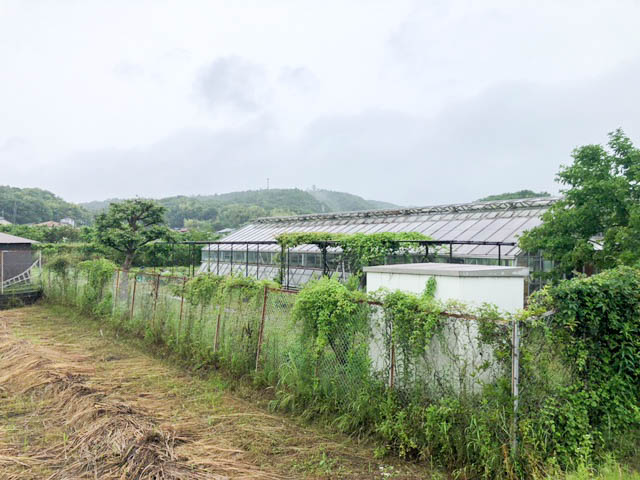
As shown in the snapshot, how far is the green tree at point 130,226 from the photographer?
1909cm

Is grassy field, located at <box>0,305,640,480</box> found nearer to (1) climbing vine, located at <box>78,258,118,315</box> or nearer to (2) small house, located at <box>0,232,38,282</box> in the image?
(1) climbing vine, located at <box>78,258,118,315</box>

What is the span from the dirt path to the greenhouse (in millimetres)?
4079

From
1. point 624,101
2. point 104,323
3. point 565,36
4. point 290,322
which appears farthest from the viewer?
point 624,101

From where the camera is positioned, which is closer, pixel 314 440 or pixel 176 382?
pixel 314 440

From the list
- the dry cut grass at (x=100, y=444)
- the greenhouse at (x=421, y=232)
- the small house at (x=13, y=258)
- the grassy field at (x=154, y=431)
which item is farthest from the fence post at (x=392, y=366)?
the small house at (x=13, y=258)

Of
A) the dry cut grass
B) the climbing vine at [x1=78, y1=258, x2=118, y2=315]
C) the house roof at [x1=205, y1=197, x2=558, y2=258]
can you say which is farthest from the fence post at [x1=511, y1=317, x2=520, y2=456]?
the climbing vine at [x1=78, y1=258, x2=118, y2=315]

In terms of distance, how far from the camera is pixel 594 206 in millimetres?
9570

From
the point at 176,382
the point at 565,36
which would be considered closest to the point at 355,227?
the point at 565,36

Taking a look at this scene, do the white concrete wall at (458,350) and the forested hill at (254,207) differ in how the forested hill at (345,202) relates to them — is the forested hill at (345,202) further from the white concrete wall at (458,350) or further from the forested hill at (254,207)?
the white concrete wall at (458,350)

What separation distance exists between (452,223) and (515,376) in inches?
556

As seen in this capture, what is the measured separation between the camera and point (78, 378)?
624cm

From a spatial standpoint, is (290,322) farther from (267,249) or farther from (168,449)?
(267,249)

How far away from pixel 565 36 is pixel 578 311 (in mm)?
11990

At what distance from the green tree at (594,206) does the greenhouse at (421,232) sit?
104 inches
